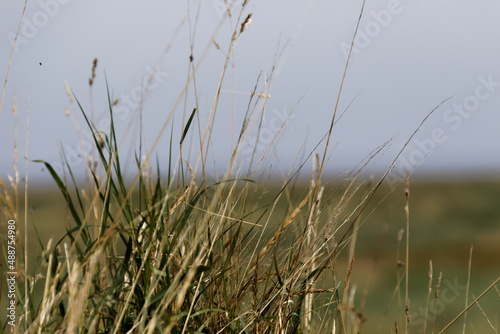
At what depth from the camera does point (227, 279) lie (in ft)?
6.02

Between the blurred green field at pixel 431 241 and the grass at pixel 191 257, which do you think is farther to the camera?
the blurred green field at pixel 431 241

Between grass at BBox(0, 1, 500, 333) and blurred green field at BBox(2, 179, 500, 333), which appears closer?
grass at BBox(0, 1, 500, 333)

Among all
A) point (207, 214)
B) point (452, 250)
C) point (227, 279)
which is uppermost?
point (207, 214)

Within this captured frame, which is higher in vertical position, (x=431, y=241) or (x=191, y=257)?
(x=191, y=257)

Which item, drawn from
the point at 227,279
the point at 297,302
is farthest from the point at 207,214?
the point at 297,302

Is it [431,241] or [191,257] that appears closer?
[191,257]

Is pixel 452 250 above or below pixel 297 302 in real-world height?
below

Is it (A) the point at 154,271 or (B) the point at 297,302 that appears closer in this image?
(A) the point at 154,271

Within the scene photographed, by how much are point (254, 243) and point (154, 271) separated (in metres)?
0.56

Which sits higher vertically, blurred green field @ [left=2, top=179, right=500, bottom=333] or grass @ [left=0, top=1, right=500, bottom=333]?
grass @ [left=0, top=1, right=500, bottom=333]

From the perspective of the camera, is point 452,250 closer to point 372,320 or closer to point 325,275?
point 372,320

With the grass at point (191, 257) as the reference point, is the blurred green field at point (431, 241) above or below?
below

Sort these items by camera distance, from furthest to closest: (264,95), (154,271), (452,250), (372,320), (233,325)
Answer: (452,250)
(372,320)
(264,95)
(233,325)
(154,271)

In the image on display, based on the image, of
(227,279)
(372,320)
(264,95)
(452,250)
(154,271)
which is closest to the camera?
(154,271)
